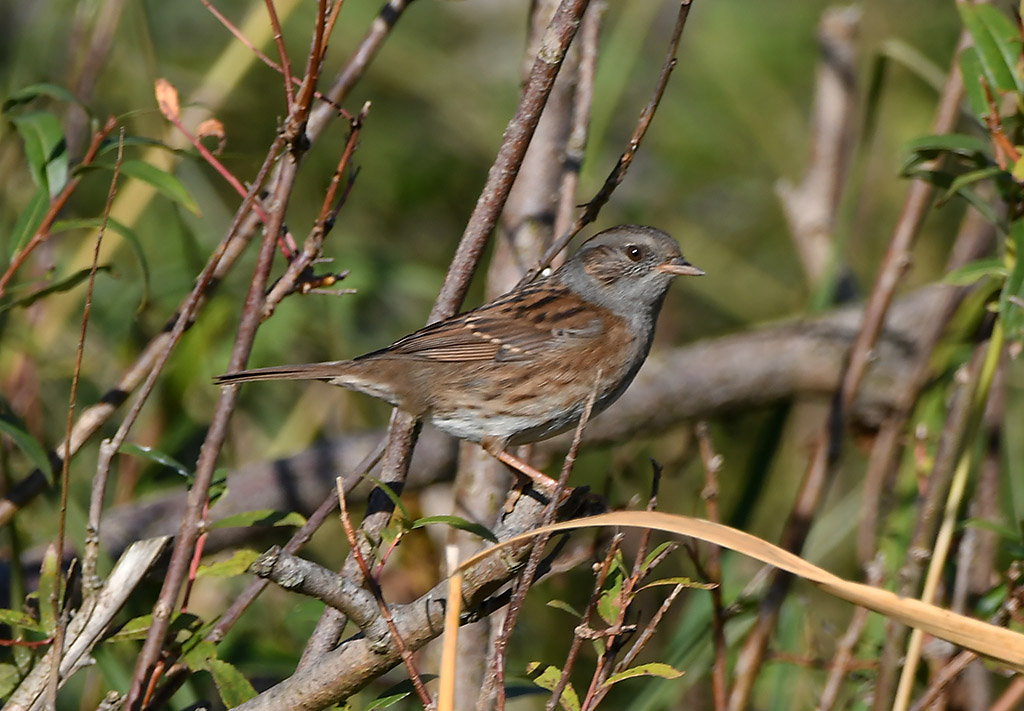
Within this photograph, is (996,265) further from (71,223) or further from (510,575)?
(71,223)

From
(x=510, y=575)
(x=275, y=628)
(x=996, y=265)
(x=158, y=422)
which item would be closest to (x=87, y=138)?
(x=158, y=422)

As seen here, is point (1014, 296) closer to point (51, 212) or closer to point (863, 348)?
point (863, 348)

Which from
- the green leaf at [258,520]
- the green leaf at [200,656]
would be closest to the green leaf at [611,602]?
the green leaf at [258,520]

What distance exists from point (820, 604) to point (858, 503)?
127 cm

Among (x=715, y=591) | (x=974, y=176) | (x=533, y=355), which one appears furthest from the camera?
(x=533, y=355)

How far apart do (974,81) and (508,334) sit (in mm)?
1369

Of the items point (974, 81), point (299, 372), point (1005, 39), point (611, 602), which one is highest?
point (1005, 39)

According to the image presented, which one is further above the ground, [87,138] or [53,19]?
[53,19]

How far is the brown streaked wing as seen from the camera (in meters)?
3.01

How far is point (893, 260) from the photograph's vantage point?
3.25m

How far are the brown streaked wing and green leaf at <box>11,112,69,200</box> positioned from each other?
95 centimetres

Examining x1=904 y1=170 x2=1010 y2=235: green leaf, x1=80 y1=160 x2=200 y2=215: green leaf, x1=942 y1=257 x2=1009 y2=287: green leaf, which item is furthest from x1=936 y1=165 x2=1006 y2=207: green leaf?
x1=80 y1=160 x2=200 y2=215: green leaf

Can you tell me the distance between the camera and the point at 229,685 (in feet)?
6.39

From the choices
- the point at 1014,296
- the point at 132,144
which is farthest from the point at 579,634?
the point at 132,144
